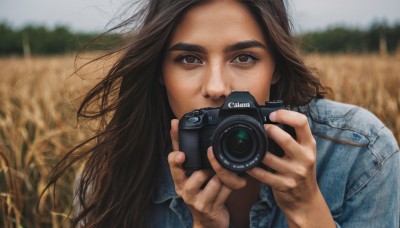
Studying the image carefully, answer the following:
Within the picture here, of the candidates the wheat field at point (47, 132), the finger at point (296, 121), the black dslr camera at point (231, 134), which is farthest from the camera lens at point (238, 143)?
the wheat field at point (47, 132)

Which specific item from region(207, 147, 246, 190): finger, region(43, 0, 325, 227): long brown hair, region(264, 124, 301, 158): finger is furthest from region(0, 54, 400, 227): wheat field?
region(264, 124, 301, 158): finger

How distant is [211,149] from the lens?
4.54 feet

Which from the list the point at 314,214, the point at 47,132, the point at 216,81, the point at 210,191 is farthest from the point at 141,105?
the point at 47,132

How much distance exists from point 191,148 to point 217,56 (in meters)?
0.34

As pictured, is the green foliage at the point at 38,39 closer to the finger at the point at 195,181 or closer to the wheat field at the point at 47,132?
the wheat field at the point at 47,132

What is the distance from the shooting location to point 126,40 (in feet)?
6.34

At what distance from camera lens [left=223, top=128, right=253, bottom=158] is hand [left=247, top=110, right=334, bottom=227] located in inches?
3.1

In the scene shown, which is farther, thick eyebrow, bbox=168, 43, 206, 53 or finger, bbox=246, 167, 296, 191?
thick eyebrow, bbox=168, 43, 206, 53

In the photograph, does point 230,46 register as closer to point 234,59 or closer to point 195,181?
point 234,59

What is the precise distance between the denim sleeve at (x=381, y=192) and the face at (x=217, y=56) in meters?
0.46

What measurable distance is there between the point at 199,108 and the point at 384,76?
3.06 metres

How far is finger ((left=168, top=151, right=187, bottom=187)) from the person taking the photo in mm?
1492

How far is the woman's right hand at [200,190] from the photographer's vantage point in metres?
1.49

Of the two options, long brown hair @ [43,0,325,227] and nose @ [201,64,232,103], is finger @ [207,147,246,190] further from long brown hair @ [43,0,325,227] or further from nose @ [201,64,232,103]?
long brown hair @ [43,0,325,227]
